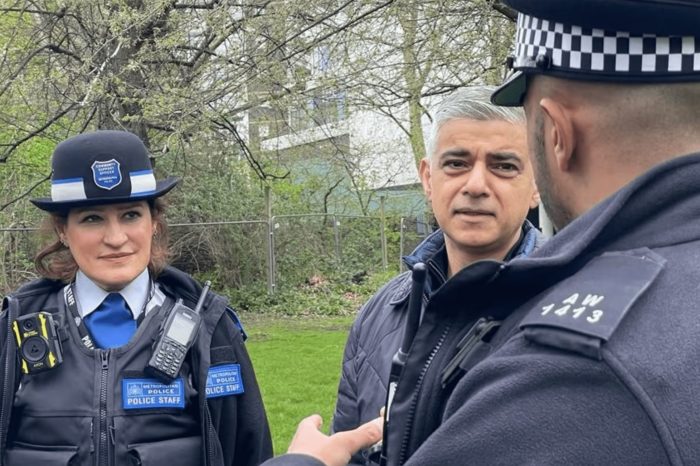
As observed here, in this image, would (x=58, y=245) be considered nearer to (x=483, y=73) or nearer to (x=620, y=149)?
(x=620, y=149)

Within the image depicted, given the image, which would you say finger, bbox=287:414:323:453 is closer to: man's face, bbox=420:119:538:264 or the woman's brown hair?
man's face, bbox=420:119:538:264

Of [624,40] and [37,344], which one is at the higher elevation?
[624,40]

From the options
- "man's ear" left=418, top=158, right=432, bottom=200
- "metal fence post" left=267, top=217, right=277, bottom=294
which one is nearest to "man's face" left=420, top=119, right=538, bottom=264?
Answer: "man's ear" left=418, top=158, right=432, bottom=200

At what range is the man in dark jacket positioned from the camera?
272 cm

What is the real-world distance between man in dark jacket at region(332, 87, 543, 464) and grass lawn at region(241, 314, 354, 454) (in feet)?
12.9

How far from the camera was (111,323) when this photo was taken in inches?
119

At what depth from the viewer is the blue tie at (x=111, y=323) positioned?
9.75 feet

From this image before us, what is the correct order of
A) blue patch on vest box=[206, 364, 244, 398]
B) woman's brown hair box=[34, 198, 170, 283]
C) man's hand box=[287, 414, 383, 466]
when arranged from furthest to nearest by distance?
woman's brown hair box=[34, 198, 170, 283], blue patch on vest box=[206, 364, 244, 398], man's hand box=[287, 414, 383, 466]

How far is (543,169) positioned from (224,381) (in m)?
1.85

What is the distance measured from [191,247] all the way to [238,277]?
0.98 metres

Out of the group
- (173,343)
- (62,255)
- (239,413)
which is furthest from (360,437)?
(62,255)

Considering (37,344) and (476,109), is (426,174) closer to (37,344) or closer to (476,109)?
(476,109)

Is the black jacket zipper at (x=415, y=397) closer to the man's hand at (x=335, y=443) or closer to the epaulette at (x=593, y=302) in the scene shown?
the epaulette at (x=593, y=302)

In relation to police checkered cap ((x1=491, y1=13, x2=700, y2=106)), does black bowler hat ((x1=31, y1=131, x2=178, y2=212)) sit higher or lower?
lower
